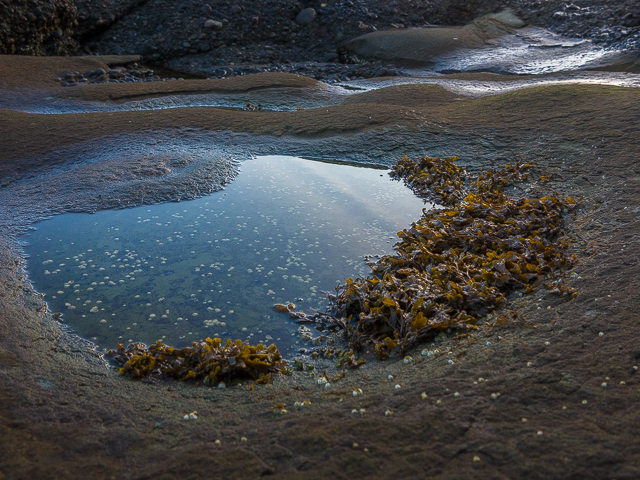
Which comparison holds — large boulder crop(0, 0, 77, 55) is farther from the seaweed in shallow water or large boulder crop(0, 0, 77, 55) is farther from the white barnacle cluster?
the white barnacle cluster

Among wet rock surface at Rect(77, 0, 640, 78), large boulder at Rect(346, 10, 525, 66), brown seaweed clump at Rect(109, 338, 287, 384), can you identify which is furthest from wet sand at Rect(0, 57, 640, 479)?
wet rock surface at Rect(77, 0, 640, 78)

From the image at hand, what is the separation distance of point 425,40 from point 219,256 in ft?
39.5

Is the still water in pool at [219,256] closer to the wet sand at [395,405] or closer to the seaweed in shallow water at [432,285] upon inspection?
the seaweed in shallow water at [432,285]

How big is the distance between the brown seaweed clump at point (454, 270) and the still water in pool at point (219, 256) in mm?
302

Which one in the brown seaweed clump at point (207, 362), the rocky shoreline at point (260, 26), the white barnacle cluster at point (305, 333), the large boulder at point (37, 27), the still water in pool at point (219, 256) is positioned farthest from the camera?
the rocky shoreline at point (260, 26)

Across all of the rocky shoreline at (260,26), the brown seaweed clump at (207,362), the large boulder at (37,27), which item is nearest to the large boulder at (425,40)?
the rocky shoreline at (260,26)

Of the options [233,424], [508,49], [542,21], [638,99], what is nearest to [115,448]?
[233,424]

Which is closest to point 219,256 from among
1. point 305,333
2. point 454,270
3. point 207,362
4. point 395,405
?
point 305,333

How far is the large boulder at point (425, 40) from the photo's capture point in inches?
546

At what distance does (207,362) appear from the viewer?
288cm

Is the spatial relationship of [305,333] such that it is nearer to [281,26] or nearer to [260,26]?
[260,26]

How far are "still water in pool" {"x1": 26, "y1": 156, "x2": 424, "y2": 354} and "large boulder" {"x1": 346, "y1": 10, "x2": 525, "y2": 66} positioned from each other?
9.29 m

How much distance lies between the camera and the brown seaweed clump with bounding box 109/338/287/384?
113 inches

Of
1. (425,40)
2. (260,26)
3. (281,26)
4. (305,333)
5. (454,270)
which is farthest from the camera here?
(281,26)
